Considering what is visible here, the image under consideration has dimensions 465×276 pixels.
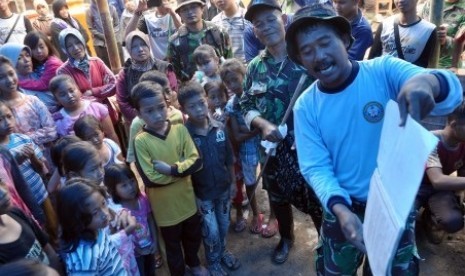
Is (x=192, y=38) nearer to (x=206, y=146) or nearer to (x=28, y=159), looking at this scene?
(x=206, y=146)

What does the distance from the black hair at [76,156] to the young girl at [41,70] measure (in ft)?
4.59

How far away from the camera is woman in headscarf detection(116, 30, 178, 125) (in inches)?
149

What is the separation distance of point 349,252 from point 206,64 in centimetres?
243

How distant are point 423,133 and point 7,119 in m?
2.76

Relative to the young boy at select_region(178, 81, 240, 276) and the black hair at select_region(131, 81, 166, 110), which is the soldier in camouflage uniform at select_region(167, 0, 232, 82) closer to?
the young boy at select_region(178, 81, 240, 276)

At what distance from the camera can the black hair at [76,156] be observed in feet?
8.52

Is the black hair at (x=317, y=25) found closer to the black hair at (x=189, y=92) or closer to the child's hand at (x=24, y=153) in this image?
the black hair at (x=189, y=92)

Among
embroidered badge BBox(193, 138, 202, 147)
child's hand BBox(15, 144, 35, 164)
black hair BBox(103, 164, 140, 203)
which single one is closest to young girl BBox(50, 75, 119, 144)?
child's hand BBox(15, 144, 35, 164)

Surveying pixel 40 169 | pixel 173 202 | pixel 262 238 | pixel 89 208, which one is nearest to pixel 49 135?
pixel 40 169

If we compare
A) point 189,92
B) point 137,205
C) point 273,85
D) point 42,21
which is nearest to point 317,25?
point 273,85

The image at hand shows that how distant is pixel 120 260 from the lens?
220 centimetres

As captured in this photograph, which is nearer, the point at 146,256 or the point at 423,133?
the point at 423,133

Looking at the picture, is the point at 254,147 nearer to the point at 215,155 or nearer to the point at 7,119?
the point at 215,155

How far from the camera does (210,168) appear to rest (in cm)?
293
